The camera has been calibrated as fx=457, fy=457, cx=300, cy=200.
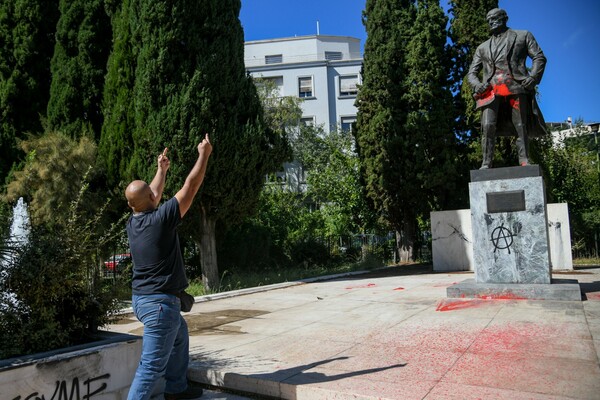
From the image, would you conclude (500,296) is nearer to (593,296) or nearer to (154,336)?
(593,296)

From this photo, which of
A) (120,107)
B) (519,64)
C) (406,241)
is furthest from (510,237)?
(406,241)

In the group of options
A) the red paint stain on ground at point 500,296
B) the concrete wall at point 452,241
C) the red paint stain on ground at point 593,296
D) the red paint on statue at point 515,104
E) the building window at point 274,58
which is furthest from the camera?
the building window at point 274,58

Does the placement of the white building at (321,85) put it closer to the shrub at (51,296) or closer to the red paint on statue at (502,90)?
the red paint on statue at (502,90)

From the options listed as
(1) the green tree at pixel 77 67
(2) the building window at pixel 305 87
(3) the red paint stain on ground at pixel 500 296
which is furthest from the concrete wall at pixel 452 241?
(2) the building window at pixel 305 87

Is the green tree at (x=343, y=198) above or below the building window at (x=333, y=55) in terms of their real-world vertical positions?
below

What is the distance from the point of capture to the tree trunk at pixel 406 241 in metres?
17.2

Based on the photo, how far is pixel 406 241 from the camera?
1728cm

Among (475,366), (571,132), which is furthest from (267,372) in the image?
(571,132)

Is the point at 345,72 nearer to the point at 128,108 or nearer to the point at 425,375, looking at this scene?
the point at 128,108

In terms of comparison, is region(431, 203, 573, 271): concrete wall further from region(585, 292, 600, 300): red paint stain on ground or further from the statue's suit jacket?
region(585, 292, 600, 300): red paint stain on ground

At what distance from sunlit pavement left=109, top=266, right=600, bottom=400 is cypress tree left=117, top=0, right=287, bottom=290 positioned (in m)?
3.71

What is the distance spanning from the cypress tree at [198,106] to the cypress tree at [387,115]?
6382mm

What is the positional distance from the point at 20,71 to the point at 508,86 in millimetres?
12842

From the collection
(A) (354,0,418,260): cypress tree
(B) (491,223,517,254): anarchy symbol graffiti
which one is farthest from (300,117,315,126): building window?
(B) (491,223,517,254): anarchy symbol graffiti
